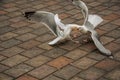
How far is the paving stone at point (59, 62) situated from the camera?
13.4 ft

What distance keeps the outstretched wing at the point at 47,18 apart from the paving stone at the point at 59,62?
Result: 55 centimetres

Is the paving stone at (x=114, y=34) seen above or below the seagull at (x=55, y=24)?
below

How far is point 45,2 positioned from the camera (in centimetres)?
649

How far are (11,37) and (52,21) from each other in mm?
866

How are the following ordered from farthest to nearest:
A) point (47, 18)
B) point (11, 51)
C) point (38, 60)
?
point (47, 18), point (11, 51), point (38, 60)

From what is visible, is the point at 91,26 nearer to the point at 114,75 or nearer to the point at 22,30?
the point at 114,75

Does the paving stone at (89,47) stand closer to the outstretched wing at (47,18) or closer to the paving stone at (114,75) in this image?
the outstretched wing at (47,18)

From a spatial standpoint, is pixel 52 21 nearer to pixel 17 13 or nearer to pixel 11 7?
pixel 17 13

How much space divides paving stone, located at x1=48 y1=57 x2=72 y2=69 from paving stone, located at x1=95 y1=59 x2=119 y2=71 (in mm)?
440

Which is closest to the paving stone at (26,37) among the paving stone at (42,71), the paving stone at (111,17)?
the paving stone at (42,71)

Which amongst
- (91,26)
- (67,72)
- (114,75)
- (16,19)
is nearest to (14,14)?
(16,19)

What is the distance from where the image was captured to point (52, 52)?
442cm

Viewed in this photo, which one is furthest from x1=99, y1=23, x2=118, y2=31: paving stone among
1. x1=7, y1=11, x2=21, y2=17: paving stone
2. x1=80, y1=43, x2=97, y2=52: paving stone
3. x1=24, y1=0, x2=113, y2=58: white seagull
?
x1=7, y1=11, x2=21, y2=17: paving stone

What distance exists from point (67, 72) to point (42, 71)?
0.35 meters
